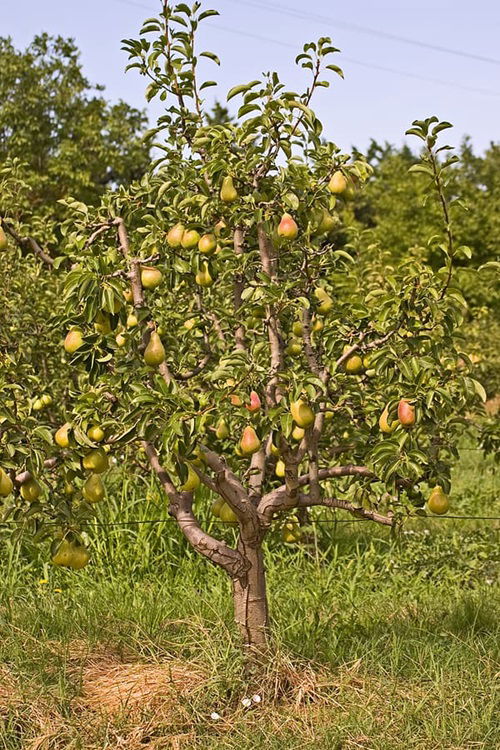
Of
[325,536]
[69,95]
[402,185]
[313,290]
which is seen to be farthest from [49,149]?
[313,290]

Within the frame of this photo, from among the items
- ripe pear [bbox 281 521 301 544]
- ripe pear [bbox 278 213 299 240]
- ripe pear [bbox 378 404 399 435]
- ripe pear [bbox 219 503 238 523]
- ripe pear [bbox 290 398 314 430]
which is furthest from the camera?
ripe pear [bbox 281 521 301 544]

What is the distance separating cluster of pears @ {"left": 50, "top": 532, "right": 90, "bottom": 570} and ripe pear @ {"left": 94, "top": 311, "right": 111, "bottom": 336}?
0.61m

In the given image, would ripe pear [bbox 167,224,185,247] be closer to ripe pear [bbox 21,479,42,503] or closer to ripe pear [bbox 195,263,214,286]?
ripe pear [bbox 195,263,214,286]

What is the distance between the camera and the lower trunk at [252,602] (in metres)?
2.79

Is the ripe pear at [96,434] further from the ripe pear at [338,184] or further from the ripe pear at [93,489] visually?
the ripe pear at [338,184]

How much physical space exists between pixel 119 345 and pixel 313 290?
A: 681 millimetres

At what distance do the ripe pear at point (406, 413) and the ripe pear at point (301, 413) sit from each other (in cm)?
24

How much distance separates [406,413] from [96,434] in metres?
0.83

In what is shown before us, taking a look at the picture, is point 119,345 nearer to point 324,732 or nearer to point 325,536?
point 324,732

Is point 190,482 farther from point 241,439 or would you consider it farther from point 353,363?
point 353,363

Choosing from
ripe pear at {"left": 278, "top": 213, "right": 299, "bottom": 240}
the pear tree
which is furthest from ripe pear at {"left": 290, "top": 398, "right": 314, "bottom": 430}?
ripe pear at {"left": 278, "top": 213, "right": 299, "bottom": 240}

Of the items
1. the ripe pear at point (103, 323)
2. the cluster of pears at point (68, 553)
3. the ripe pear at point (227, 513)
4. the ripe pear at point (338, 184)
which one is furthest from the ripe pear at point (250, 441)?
Result: the ripe pear at point (338, 184)

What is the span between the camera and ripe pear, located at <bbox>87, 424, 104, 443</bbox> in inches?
95.5

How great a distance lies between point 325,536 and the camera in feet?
15.2
